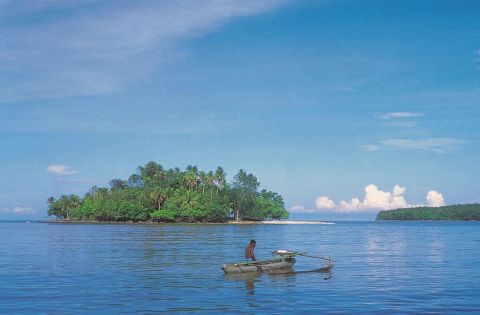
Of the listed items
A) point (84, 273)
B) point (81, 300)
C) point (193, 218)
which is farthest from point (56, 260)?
point (193, 218)

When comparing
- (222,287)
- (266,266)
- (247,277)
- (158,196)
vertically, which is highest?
(158,196)

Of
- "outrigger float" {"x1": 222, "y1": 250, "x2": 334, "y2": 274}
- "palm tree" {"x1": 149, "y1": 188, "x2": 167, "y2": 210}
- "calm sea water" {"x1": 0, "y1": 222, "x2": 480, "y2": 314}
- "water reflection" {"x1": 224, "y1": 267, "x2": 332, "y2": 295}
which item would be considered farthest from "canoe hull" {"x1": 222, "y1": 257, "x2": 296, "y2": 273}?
"palm tree" {"x1": 149, "y1": 188, "x2": 167, "y2": 210}

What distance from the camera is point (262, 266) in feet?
123

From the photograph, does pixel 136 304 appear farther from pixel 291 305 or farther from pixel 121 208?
Result: pixel 121 208

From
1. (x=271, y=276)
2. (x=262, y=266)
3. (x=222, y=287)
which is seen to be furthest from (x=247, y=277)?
(x=222, y=287)

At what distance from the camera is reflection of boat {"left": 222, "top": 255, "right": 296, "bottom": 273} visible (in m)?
36.2

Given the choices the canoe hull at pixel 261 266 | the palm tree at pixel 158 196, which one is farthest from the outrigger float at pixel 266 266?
the palm tree at pixel 158 196

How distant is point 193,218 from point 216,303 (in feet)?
562

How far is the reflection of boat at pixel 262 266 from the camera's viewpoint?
3616 cm

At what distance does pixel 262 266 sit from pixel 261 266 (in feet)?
0.26

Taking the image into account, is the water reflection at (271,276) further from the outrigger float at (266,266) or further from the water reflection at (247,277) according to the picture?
the outrigger float at (266,266)

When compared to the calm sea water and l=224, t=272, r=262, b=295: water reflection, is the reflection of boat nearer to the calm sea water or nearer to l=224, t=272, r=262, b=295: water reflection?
l=224, t=272, r=262, b=295: water reflection

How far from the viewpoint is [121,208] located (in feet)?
646

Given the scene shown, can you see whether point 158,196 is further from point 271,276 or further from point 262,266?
point 271,276
